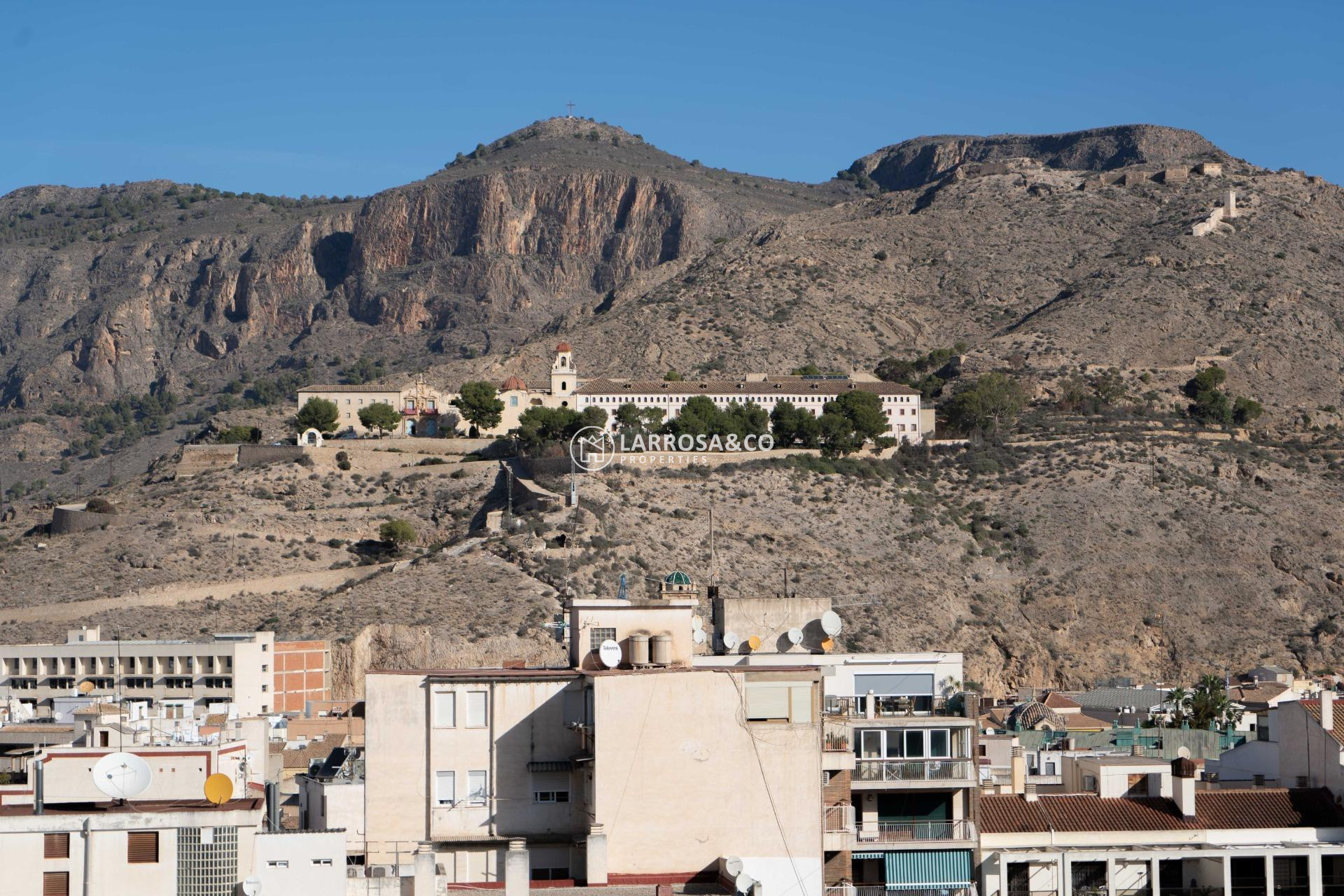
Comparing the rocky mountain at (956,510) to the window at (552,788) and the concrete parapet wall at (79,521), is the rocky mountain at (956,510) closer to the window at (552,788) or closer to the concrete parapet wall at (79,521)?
the concrete parapet wall at (79,521)

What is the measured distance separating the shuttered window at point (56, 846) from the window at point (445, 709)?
18.5 ft

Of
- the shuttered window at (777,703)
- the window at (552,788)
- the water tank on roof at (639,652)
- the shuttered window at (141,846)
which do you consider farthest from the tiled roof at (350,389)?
the shuttered window at (141,846)

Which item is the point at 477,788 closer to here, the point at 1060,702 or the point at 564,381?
the point at 1060,702

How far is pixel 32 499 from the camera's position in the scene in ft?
598

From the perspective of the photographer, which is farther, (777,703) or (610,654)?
(610,654)

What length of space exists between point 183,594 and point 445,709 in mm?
79296

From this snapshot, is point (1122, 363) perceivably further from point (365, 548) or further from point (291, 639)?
point (291, 639)

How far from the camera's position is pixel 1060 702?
3031 inches

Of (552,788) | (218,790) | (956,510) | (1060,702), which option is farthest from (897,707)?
(956,510)

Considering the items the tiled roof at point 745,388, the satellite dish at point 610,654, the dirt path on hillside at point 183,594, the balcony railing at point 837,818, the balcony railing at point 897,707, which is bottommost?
the balcony railing at point 837,818

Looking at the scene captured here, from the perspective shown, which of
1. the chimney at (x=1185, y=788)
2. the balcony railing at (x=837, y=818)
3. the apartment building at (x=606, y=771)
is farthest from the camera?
the chimney at (x=1185, y=788)

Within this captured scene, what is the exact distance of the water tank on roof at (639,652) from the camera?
2938 cm

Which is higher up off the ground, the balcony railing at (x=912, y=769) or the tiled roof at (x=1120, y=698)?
the tiled roof at (x=1120, y=698)

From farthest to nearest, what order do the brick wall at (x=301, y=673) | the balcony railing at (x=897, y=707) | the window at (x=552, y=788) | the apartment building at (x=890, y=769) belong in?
the brick wall at (x=301, y=673), the balcony railing at (x=897, y=707), the apartment building at (x=890, y=769), the window at (x=552, y=788)
